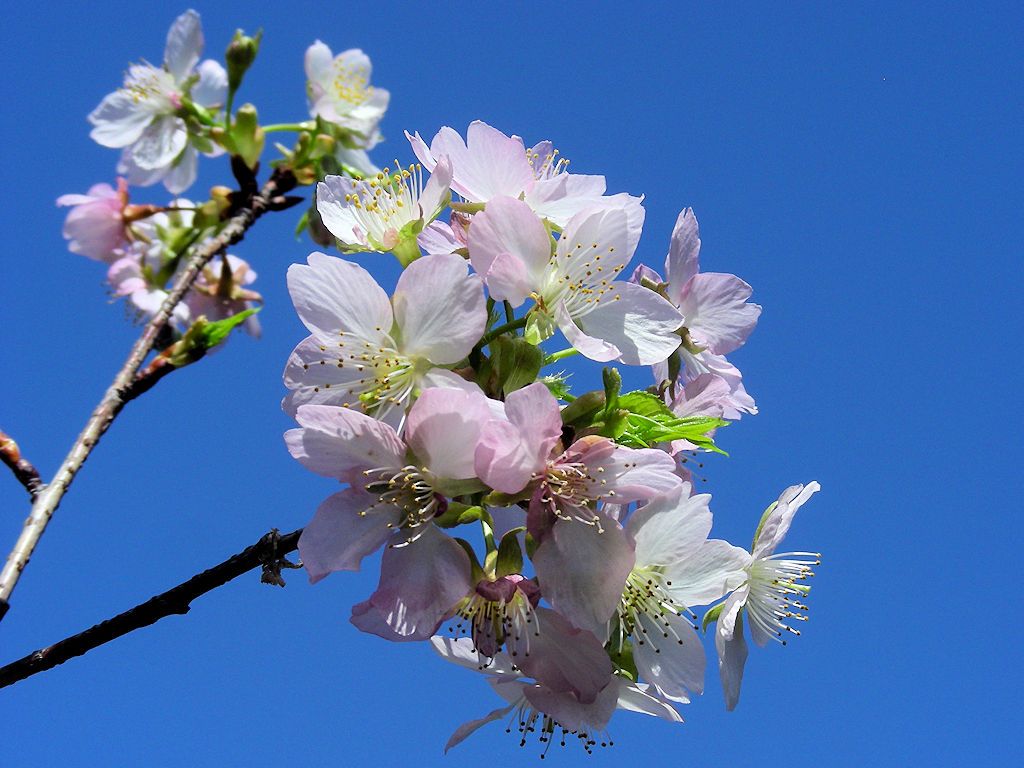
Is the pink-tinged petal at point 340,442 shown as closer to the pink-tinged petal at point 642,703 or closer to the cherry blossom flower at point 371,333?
the cherry blossom flower at point 371,333

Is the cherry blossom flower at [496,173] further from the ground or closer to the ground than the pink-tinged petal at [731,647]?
further from the ground

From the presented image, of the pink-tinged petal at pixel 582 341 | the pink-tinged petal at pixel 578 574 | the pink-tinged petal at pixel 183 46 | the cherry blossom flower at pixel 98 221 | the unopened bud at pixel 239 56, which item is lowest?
the pink-tinged petal at pixel 578 574

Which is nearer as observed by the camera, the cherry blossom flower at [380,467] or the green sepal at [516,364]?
the cherry blossom flower at [380,467]

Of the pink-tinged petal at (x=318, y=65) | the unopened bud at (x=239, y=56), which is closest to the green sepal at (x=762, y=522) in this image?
the unopened bud at (x=239, y=56)

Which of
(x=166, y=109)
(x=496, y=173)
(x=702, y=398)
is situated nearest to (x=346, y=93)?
(x=166, y=109)

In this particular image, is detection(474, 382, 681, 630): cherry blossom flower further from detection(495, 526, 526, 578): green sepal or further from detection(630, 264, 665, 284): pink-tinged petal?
detection(630, 264, 665, 284): pink-tinged petal

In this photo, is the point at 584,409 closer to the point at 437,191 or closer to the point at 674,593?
the point at 674,593
